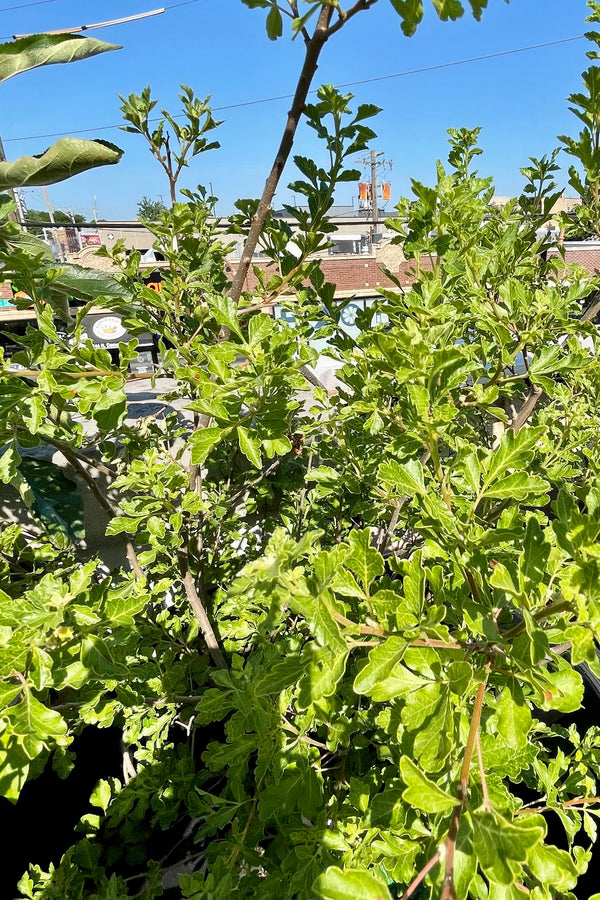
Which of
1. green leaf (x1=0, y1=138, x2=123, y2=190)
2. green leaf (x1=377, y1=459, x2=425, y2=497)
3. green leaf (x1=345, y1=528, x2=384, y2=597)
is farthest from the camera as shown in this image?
green leaf (x1=0, y1=138, x2=123, y2=190)

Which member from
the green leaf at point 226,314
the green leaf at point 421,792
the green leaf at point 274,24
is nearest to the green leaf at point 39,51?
the green leaf at point 274,24

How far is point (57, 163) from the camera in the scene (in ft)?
3.76

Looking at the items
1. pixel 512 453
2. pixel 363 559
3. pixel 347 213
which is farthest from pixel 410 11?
pixel 347 213

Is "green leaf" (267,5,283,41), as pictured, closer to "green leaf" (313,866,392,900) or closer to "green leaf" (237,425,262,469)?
"green leaf" (237,425,262,469)

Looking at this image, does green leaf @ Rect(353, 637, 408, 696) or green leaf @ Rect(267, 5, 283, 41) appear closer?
green leaf @ Rect(353, 637, 408, 696)

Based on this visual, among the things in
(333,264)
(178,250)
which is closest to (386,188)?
(333,264)

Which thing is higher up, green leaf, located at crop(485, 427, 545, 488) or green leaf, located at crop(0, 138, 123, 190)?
green leaf, located at crop(0, 138, 123, 190)

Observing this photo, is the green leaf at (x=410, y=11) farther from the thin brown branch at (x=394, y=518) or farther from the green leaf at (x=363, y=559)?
the thin brown branch at (x=394, y=518)

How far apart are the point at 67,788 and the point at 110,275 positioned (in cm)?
184

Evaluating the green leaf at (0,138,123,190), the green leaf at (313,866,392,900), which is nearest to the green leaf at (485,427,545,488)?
the green leaf at (313,866,392,900)

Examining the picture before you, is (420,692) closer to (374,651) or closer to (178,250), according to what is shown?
(374,651)

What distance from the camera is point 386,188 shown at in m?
34.4

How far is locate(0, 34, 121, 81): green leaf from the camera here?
3.23 feet

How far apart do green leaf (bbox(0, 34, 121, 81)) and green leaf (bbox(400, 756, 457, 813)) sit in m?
1.38
